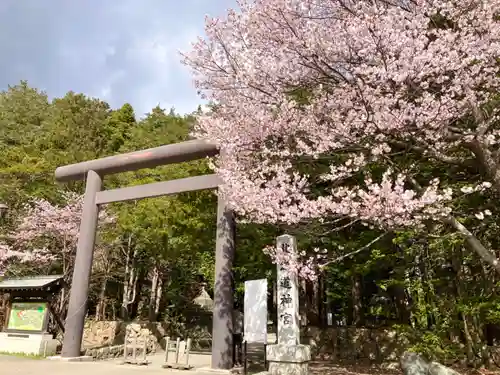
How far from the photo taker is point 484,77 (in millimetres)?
6230

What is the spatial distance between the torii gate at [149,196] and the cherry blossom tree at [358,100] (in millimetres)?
1268

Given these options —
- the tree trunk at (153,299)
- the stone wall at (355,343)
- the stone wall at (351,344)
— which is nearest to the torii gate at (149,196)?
the stone wall at (351,344)

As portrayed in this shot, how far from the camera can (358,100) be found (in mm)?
6590

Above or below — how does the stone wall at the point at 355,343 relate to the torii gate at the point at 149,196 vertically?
below

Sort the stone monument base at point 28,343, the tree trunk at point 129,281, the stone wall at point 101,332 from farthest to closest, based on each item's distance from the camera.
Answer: the tree trunk at point 129,281
the stone wall at point 101,332
the stone monument base at point 28,343

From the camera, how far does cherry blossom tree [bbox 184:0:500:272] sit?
6.08 m

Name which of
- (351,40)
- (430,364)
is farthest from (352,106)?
(430,364)

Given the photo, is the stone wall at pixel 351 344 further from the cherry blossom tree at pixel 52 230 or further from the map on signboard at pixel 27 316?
the cherry blossom tree at pixel 52 230

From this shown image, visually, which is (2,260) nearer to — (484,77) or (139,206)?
(139,206)

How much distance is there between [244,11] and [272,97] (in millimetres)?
1799

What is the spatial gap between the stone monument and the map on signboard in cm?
754

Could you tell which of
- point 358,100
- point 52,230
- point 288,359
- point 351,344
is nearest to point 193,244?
point 52,230

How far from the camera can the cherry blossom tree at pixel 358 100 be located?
239 inches

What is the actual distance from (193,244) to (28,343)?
555cm
